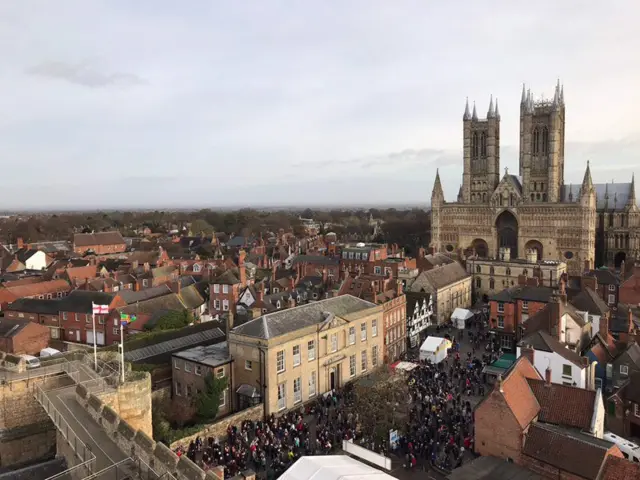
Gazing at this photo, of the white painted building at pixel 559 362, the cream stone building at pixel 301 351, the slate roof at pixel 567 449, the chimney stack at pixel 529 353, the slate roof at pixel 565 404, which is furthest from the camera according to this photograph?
the chimney stack at pixel 529 353

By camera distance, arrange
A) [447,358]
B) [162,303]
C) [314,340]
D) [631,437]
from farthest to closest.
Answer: [162,303] < [447,358] < [314,340] < [631,437]

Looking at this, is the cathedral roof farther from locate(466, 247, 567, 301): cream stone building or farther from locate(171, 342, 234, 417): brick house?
locate(171, 342, 234, 417): brick house

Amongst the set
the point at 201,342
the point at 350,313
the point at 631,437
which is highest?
the point at 350,313

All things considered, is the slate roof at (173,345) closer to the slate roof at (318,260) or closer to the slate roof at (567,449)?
the slate roof at (567,449)

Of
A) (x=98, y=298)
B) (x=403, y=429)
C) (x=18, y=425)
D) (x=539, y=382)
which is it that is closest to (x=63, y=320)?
(x=98, y=298)

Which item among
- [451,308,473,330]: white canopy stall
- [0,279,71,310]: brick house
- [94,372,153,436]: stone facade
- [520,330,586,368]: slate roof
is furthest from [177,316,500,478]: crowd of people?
[0,279,71,310]: brick house

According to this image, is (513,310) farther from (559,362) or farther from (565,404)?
(565,404)

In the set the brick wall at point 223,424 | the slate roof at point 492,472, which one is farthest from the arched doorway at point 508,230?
the slate roof at point 492,472

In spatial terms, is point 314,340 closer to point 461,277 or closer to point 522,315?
point 522,315
